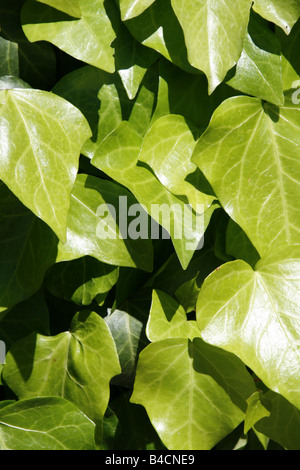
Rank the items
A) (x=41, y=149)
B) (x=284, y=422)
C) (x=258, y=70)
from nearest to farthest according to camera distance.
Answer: (x=41, y=149) < (x=258, y=70) < (x=284, y=422)

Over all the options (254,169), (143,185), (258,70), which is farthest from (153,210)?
(258,70)

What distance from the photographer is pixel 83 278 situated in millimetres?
901

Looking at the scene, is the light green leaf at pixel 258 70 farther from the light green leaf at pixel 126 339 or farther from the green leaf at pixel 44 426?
the green leaf at pixel 44 426

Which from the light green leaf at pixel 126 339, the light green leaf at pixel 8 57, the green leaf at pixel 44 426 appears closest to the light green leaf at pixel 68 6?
the light green leaf at pixel 8 57

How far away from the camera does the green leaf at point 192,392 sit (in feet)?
2.89

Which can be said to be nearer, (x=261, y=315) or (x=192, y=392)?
(x=261, y=315)

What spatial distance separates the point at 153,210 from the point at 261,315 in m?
0.23

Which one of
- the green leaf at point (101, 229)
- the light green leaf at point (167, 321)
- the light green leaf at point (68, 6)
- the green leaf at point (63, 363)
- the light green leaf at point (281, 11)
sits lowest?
the green leaf at point (63, 363)

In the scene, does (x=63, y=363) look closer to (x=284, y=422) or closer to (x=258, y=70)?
(x=284, y=422)

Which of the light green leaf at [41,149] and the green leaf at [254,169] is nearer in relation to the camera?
the light green leaf at [41,149]

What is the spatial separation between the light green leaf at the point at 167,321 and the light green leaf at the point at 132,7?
0.44 m

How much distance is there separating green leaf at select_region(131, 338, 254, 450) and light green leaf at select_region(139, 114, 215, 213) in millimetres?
252

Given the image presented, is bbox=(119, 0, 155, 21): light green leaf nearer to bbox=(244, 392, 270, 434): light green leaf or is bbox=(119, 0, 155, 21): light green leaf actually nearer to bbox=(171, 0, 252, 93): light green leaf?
bbox=(171, 0, 252, 93): light green leaf
